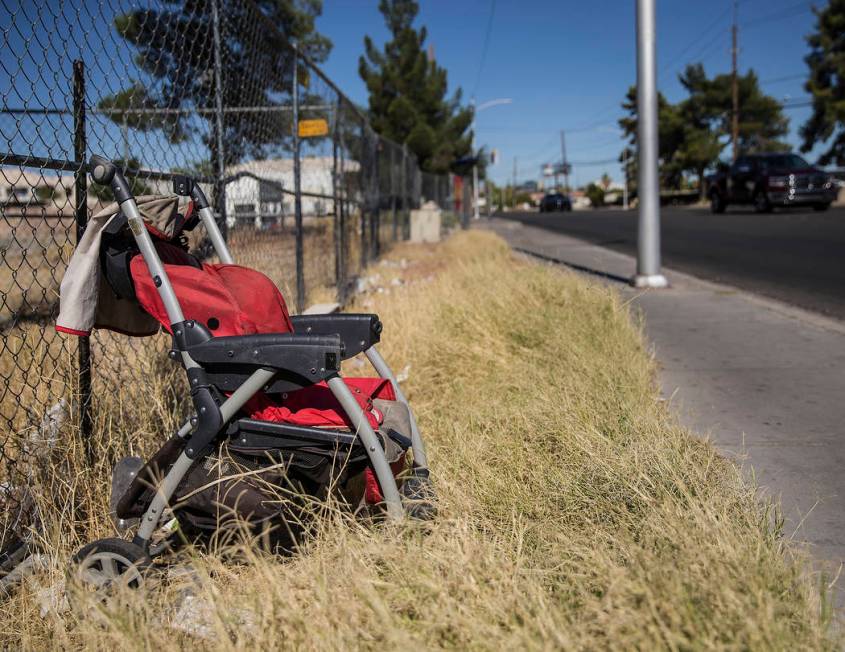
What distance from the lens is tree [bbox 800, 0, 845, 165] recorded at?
154 feet

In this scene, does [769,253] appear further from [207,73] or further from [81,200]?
[81,200]

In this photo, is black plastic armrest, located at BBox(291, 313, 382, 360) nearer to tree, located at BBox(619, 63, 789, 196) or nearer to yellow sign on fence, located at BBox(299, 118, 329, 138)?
yellow sign on fence, located at BBox(299, 118, 329, 138)

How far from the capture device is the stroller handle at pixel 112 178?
2.43 m

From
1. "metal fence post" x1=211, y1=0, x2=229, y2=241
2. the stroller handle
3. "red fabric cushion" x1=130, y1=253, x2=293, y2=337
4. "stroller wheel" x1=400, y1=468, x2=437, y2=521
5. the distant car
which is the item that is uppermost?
the distant car

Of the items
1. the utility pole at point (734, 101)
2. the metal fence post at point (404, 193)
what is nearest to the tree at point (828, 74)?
the utility pole at point (734, 101)

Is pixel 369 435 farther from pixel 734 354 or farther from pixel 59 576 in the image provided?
pixel 734 354

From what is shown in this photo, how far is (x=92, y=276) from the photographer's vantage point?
7.98 feet

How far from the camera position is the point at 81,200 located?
304cm

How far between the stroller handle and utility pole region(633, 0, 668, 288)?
23.4ft

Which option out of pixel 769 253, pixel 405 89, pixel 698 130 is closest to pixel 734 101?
pixel 698 130

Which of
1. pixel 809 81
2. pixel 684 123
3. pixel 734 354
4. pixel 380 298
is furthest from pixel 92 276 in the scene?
pixel 684 123

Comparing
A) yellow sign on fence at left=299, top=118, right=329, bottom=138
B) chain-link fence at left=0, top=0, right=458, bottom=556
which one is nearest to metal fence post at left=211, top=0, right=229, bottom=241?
chain-link fence at left=0, top=0, right=458, bottom=556

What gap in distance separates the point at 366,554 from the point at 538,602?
1.73 feet

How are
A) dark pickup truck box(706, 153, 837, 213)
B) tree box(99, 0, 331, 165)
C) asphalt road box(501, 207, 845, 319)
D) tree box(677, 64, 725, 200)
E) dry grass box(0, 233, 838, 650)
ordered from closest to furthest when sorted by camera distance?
dry grass box(0, 233, 838, 650)
tree box(99, 0, 331, 165)
asphalt road box(501, 207, 845, 319)
dark pickup truck box(706, 153, 837, 213)
tree box(677, 64, 725, 200)
